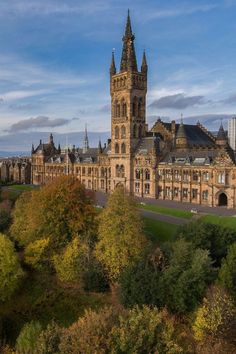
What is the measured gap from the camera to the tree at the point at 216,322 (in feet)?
108

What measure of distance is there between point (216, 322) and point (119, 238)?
1722 cm

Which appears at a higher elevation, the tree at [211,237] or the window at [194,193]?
the window at [194,193]

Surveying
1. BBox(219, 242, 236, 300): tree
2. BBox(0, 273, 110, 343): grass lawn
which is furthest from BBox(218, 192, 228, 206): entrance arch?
BBox(219, 242, 236, 300): tree

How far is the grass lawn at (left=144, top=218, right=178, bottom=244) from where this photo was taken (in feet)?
193

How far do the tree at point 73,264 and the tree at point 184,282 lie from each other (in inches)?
475

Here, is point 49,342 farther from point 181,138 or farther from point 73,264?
point 181,138

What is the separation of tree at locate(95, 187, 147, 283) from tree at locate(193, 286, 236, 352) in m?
12.4

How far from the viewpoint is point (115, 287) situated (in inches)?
1839

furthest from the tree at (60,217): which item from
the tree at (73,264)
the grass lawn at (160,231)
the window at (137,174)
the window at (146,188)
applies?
the window at (137,174)

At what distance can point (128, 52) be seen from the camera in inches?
4166

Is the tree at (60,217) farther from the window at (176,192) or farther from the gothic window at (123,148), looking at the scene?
the gothic window at (123,148)

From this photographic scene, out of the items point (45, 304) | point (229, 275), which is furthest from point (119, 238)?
point (229, 275)

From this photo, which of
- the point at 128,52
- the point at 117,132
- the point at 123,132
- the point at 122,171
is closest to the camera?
the point at 128,52

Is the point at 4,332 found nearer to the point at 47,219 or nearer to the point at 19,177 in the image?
the point at 47,219
